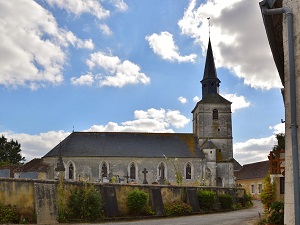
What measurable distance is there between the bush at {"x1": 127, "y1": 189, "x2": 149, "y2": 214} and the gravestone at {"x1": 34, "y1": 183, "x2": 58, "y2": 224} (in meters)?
3.99

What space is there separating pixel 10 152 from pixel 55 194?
57775 millimetres

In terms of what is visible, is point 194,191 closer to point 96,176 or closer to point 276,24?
point 276,24

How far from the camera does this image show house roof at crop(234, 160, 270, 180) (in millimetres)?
46156

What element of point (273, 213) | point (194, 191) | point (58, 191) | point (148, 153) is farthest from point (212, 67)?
point (273, 213)

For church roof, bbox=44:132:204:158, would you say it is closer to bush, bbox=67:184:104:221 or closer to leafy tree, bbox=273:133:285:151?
leafy tree, bbox=273:133:285:151

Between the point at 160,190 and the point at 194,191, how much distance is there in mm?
2573

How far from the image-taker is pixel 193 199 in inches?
861

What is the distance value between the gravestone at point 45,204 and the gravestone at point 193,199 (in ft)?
27.3

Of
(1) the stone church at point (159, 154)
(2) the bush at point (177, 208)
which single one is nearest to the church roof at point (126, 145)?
(1) the stone church at point (159, 154)

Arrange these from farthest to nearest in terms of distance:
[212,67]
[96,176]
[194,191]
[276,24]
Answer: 1. [212,67]
2. [96,176]
3. [194,191]
4. [276,24]

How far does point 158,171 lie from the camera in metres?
45.8

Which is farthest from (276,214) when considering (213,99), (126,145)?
(213,99)

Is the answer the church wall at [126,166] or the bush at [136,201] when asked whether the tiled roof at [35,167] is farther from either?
the bush at [136,201]

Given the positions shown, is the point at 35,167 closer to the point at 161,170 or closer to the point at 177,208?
the point at 161,170
